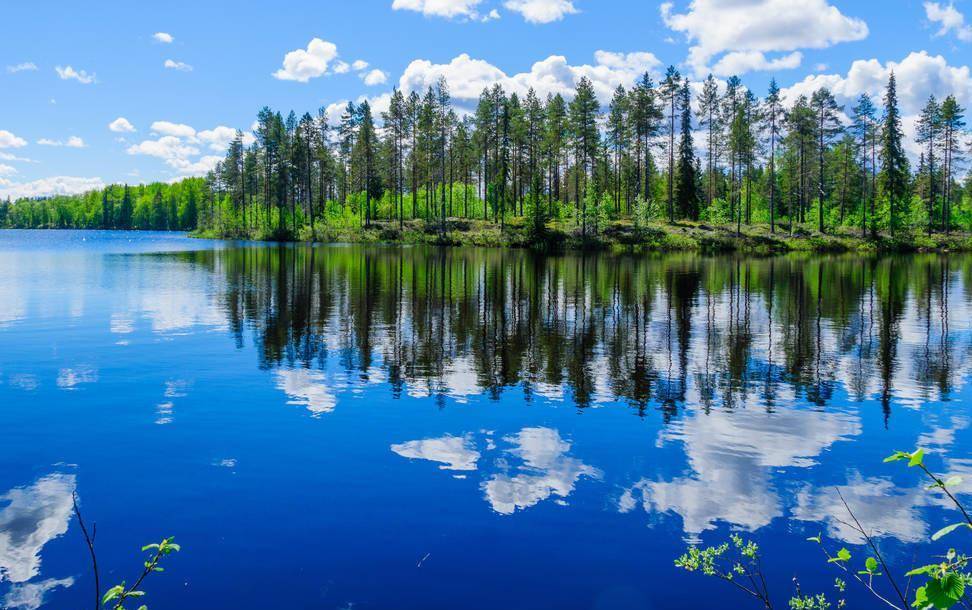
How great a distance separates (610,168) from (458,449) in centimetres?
12143

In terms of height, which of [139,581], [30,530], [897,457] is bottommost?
[30,530]

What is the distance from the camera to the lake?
26.7ft

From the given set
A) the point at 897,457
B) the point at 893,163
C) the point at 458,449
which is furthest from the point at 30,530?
the point at 893,163

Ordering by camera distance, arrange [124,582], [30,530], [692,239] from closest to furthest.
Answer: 1. [124,582]
2. [30,530]
3. [692,239]

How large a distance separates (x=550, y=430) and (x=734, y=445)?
361 centimetres

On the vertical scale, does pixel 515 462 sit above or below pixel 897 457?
below

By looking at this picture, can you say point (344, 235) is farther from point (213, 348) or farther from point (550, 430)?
point (550, 430)

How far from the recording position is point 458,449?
12.4m

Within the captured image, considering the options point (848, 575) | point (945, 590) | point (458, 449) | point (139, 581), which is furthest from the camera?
point (458, 449)

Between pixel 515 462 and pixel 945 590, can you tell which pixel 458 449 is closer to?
pixel 515 462

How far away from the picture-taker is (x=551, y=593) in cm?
768

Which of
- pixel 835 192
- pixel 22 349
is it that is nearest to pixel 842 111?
pixel 835 192

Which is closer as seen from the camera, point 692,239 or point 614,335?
point 614,335

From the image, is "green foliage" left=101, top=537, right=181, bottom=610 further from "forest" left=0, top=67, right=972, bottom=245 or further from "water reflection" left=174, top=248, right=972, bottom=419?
"forest" left=0, top=67, right=972, bottom=245
